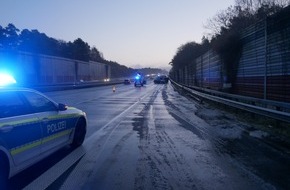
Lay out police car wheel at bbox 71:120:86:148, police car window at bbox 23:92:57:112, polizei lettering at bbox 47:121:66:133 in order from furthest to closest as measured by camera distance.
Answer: police car wheel at bbox 71:120:86:148, polizei lettering at bbox 47:121:66:133, police car window at bbox 23:92:57:112

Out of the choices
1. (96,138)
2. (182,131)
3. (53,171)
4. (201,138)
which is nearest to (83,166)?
(53,171)

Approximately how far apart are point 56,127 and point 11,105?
65.6 inches

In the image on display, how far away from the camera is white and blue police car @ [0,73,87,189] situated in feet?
20.1

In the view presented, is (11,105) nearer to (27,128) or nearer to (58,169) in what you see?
(27,128)

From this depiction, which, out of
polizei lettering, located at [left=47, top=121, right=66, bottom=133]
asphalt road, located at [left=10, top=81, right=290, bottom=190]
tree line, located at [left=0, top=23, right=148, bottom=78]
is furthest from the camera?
tree line, located at [left=0, top=23, right=148, bottom=78]

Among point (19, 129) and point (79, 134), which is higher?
point (19, 129)

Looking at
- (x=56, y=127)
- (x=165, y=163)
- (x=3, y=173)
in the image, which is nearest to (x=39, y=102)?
(x=56, y=127)

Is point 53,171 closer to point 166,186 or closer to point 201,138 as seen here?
point 166,186

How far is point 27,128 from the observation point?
A: 6777mm

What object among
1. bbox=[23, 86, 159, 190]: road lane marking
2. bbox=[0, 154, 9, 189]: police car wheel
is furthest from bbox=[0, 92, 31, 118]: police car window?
bbox=[23, 86, 159, 190]: road lane marking

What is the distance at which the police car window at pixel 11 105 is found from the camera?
642 centimetres

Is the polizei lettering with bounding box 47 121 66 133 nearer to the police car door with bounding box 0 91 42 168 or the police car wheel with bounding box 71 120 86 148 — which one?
the police car door with bounding box 0 91 42 168

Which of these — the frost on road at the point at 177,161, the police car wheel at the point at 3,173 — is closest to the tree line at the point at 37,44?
the frost on road at the point at 177,161

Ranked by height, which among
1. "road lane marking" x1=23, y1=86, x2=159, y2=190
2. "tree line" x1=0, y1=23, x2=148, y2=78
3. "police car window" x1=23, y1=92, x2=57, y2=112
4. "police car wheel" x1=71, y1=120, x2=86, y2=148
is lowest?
"road lane marking" x1=23, y1=86, x2=159, y2=190
